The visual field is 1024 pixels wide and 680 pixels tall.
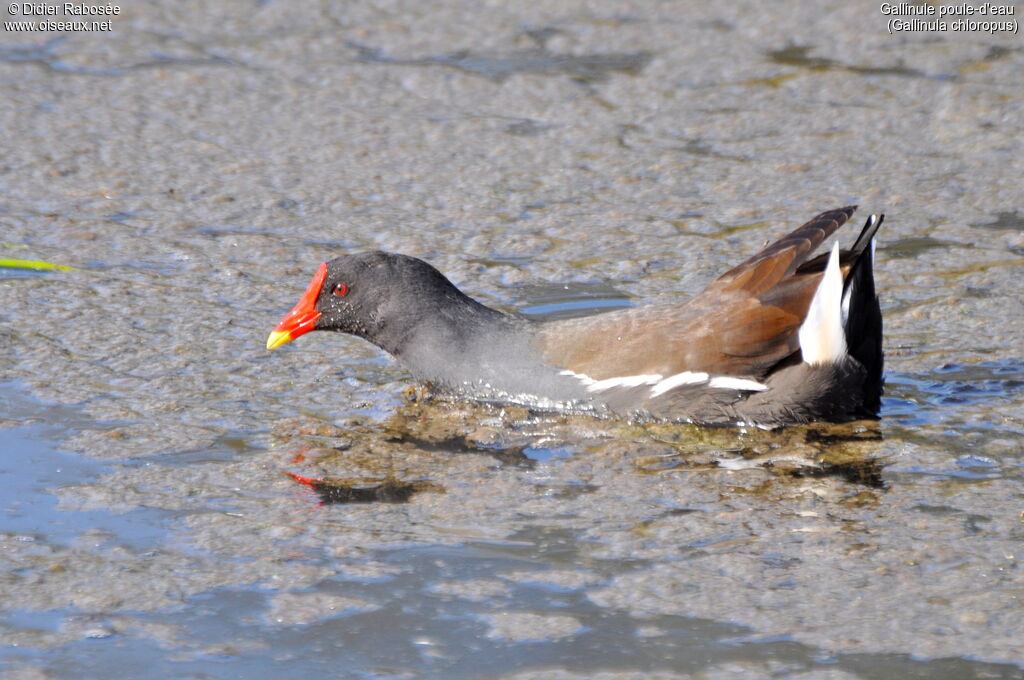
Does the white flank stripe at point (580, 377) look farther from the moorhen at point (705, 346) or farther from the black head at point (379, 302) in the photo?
the black head at point (379, 302)

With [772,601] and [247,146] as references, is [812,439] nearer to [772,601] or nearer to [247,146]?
[772,601]

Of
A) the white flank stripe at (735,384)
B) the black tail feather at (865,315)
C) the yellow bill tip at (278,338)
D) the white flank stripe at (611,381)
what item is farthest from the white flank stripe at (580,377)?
the yellow bill tip at (278,338)

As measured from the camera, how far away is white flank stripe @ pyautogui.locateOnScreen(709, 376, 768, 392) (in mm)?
3793

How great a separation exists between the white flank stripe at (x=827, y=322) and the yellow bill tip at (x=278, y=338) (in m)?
1.44

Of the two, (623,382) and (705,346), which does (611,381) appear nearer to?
(623,382)

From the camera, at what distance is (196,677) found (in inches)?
104

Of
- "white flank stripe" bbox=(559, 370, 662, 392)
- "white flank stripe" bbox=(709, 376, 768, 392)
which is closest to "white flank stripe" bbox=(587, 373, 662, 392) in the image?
"white flank stripe" bbox=(559, 370, 662, 392)

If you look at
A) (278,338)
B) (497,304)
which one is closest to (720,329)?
(497,304)

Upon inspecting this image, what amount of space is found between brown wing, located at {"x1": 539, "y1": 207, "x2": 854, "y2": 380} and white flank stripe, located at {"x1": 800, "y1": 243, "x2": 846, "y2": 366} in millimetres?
39

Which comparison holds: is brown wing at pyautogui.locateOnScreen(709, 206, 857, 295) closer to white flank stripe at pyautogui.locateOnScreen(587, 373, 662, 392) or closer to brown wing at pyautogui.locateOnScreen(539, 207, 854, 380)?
brown wing at pyautogui.locateOnScreen(539, 207, 854, 380)

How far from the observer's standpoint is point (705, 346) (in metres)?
3.79

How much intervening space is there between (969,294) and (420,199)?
1951 mm

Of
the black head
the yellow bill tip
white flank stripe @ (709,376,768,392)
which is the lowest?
white flank stripe @ (709,376,768,392)

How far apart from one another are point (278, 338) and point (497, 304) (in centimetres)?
76
